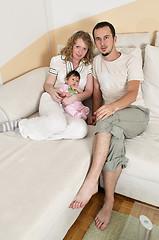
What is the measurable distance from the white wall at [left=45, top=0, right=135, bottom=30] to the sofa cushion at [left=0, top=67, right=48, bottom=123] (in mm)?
Answer: 793

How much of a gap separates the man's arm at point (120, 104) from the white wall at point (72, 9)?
0.94 metres

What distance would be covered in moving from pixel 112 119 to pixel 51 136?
0.45 metres

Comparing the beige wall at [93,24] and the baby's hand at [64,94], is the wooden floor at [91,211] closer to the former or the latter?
the baby's hand at [64,94]

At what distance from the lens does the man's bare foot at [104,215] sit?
131 centimetres

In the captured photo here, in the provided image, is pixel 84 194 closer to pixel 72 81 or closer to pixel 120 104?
pixel 120 104

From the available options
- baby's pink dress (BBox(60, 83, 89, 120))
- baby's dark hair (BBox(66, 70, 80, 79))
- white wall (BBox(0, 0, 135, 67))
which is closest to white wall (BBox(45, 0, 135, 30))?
white wall (BBox(0, 0, 135, 67))

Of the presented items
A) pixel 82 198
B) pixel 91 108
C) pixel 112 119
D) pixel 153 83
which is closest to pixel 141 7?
pixel 153 83

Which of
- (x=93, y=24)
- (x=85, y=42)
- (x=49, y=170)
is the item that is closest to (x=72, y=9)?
(x=93, y=24)

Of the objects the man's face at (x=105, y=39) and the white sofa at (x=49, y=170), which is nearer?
the white sofa at (x=49, y=170)

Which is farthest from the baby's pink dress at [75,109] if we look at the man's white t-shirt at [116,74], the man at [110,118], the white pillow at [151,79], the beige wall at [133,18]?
the beige wall at [133,18]

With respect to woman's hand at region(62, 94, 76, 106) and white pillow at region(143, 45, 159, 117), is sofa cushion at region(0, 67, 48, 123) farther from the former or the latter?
white pillow at region(143, 45, 159, 117)

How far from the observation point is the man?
129 cm

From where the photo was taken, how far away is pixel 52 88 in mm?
1781

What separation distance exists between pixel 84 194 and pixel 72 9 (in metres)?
1.90
